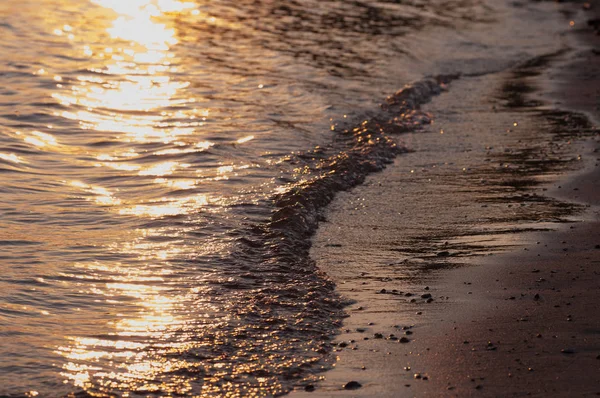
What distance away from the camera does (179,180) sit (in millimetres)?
7508

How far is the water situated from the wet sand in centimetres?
27

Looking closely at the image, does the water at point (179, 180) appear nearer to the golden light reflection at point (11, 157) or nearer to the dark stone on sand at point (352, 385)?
the golden light reflection at point (11, 157)

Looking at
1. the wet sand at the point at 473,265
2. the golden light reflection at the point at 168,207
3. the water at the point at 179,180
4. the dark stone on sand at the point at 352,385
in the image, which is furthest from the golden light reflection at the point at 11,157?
the dark stone on sand at the point at 352,385

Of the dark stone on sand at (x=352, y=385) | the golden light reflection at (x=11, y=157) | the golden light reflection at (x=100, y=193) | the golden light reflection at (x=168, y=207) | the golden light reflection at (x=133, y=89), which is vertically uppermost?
the dark stone on sand at (x=352, y=385)

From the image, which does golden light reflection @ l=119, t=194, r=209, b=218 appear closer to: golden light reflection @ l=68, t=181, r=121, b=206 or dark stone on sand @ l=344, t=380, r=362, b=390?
golden light reflection @ l=68, t=181, r=121, b=206

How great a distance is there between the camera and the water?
466 cm

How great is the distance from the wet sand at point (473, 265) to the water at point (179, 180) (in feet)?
0.88

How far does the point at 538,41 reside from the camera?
17422mm

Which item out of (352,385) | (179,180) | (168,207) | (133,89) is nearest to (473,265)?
(352,385)

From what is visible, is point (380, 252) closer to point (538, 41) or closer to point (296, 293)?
point (296, 293)

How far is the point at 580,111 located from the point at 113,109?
17.9 feet

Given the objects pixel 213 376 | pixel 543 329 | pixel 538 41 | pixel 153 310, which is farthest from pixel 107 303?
pixel 538 41

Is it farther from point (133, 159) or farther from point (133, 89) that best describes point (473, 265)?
point (133, 89)

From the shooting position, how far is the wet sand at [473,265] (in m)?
4.38
